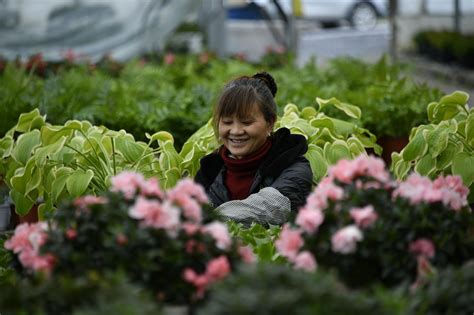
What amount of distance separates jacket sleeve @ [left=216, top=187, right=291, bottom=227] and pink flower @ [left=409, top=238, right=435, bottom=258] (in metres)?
1.59

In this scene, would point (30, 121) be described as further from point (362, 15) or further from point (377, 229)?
point (362, 15)

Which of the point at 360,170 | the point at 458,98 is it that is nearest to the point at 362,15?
the point at 458,98

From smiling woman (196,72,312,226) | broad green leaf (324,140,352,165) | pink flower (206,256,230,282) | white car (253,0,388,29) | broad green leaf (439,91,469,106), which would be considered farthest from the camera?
white car (253,0,388,29)

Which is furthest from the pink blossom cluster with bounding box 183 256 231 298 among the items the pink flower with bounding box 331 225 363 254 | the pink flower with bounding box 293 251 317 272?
the pink flower with bounding box 331 225 363 254

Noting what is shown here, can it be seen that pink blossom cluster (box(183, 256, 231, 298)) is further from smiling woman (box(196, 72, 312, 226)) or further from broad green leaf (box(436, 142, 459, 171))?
broad green leaf (box(436, 142, 459, 171))

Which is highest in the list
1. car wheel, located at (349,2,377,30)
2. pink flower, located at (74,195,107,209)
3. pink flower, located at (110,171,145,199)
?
pink flower, located at (110,171,145,199)

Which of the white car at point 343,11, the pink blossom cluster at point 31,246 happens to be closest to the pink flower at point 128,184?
→ the pink blossom cluster at point 31,246

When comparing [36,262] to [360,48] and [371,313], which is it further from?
[360,48]

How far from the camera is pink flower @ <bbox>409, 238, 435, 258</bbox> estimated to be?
3.23 m

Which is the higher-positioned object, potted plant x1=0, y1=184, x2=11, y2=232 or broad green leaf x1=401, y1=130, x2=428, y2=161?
broad green leaf x1=401, y1=130, x2=428, y2=161

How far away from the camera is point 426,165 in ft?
17.5

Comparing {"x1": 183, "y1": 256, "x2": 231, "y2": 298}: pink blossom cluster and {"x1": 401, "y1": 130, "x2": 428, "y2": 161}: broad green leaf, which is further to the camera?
{"x1": 401, "y1": 130, "x2": 428, "y2": 161}: broad green leaf

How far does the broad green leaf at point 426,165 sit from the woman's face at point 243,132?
30.5 inches

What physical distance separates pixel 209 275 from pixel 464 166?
2.36m
